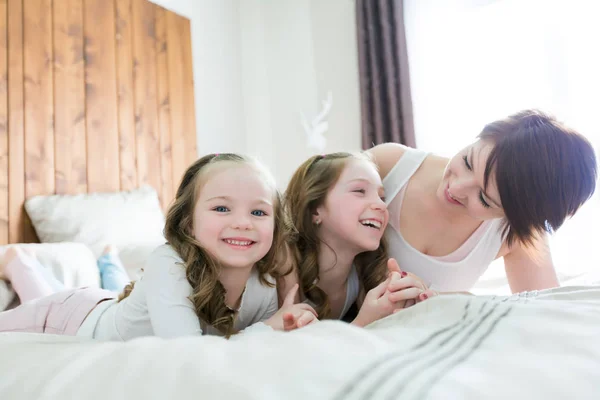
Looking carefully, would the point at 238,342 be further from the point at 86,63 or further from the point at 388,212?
the point at 86,63

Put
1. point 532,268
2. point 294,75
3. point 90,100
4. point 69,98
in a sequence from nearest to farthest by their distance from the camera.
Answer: point 532,268
point 69,98
point 90,100
point 294,75

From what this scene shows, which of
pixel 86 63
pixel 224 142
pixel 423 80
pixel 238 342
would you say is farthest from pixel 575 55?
pixel 238 342

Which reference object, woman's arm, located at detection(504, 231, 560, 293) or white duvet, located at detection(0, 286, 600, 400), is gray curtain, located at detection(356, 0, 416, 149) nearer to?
woman's arm, located at detection(504, 231, 560, 293)

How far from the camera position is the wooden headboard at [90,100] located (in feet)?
7.50

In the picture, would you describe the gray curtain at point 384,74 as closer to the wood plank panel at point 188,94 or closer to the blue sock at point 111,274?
the wood plank panel at point 188,94

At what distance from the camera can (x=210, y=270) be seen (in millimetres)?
1062

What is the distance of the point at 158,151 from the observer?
3055mm

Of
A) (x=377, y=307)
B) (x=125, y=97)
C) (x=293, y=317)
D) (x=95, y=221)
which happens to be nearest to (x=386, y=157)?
(x=377, y=307)

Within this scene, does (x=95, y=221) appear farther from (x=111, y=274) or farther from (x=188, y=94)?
(x=188, y=94)

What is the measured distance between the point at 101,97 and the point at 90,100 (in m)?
0.07

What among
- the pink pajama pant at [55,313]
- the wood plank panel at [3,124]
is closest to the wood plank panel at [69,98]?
the wood plank panel at [3,124]

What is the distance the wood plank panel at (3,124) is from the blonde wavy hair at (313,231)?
5.05 ft

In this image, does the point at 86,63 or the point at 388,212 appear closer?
the point at 388,212

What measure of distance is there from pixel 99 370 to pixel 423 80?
3.13 metres
